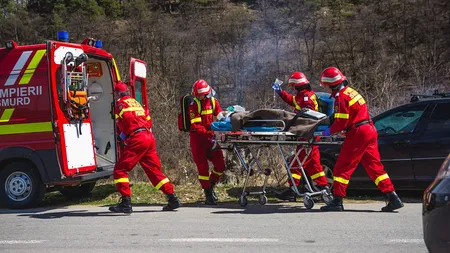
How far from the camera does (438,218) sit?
154 inches

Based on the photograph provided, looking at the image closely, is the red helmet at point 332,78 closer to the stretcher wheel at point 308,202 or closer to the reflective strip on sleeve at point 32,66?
the stretcher wheel at point 308,202

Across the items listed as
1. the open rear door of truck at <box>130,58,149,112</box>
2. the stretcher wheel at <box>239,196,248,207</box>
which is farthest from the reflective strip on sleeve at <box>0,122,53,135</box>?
the stretcher wheel at <box>239,196,248,207</box>

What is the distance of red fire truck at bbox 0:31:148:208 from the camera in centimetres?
818

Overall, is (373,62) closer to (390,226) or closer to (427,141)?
(427,141)

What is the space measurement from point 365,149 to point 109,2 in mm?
43218

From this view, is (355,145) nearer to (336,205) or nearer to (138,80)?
(336,205)

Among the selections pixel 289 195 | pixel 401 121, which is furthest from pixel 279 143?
pixel 401 121

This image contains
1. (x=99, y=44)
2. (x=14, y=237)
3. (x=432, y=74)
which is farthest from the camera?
(x=432, y=74)

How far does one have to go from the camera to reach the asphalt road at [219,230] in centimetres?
592

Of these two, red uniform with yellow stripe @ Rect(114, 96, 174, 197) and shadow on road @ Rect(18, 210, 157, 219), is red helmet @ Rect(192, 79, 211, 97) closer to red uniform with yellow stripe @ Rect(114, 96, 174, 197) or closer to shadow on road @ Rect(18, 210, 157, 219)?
red uniform with yellow stripe @ Rect(114, 96, 174, 197)

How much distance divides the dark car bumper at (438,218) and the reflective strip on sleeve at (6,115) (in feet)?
20.7

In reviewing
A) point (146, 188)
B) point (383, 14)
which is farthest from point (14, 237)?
point (383, 14)

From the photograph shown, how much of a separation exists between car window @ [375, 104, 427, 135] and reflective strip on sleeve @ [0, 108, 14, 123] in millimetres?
5504

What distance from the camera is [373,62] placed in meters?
32.8
